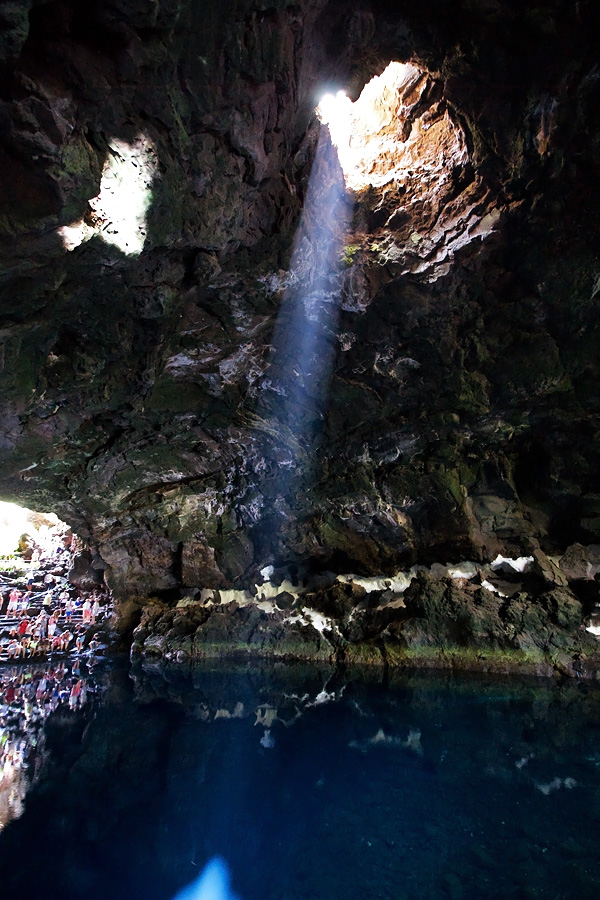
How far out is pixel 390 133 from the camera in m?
8.35

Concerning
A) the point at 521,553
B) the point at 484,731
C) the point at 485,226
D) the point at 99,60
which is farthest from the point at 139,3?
the point at 521,553

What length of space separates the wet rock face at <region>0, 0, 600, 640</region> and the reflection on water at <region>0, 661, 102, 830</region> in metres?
3.43

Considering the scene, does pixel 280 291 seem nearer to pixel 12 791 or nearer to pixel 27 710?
pixel 12 791

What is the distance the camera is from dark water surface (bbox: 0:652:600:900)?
522cm

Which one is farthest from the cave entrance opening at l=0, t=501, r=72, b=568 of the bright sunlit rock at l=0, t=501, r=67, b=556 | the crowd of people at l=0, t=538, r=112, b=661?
the crowd of people at l=0, t=538, r=112, b=661

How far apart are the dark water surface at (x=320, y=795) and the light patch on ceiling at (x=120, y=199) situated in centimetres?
677

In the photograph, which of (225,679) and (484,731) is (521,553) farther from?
(225,679)

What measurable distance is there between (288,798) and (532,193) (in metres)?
9.81

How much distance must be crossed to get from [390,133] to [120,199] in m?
5.37

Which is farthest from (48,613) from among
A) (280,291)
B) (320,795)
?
(280,291)

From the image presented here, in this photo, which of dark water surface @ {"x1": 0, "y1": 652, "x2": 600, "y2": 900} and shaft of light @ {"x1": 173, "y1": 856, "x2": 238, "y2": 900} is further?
dark water surface @ {"x1": 0, "y1": 652, "x2": 600, "y2": 900}

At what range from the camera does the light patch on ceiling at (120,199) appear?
502 centimetres

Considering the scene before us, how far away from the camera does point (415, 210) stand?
8203mm

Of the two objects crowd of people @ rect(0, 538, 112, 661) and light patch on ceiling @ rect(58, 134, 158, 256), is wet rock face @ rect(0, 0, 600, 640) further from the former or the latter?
crowd of people @ rect(0, 538, 112, 661)
